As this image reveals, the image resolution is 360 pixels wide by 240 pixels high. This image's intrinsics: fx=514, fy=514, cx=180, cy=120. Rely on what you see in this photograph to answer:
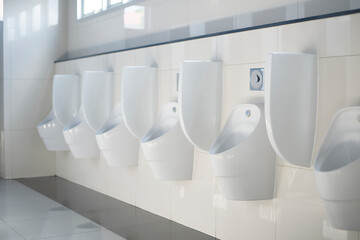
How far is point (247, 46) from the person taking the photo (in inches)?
116

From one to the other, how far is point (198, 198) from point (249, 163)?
76 centimetres

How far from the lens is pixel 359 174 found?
210 centimetres

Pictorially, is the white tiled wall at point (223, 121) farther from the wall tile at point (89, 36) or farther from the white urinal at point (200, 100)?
the wall tile at point (89, 36)

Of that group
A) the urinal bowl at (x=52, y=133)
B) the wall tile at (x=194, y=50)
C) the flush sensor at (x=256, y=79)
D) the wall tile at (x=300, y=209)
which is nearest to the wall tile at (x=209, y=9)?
the wall tile at (x=194, y=50)

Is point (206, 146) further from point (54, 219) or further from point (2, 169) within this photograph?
point (2, 169)

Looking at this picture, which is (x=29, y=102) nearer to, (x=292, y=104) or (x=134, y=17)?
(x=134, y=17)

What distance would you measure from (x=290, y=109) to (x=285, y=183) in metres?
0.45

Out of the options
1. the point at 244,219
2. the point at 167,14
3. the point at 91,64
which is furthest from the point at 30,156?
the point at 244,219

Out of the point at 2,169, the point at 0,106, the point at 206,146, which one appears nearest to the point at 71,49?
the point at 0,106

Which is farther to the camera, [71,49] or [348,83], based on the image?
[71,49]

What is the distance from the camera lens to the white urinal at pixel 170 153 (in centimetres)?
330

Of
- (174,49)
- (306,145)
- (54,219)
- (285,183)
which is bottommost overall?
(54,219)

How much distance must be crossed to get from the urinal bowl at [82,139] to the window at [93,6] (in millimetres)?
1093

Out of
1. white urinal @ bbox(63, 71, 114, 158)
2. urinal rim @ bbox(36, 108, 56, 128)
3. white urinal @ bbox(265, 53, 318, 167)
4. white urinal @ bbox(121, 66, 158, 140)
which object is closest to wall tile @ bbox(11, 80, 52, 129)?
urinal rim @ bbox(36, 108, 56, 128)
